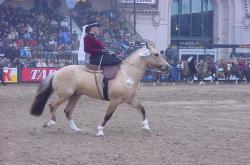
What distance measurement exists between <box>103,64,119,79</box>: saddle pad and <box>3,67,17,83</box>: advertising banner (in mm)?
20554

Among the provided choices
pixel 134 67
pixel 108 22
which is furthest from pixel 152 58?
pixel 108 22

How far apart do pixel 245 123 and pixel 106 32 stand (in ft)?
88.5

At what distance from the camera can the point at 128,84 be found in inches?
496

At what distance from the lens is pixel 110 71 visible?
41.9 feet

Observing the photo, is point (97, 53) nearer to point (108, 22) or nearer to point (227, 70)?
point (227, 70)

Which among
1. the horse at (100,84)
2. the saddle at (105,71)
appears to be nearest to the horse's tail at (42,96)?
the horse at (100,84)

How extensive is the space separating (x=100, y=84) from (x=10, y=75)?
20953 mm

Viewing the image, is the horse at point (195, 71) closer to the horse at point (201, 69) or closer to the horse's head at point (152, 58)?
the horse at point (201, 69)

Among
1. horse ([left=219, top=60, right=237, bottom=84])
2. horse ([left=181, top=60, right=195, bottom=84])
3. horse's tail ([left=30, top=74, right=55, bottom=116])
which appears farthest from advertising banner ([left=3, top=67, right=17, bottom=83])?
horse's tail ([left=30, top=74, right=55, bottom=116])

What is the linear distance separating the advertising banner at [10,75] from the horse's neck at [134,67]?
67.3 feet

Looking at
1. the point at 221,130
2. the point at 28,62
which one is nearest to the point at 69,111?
the point at 221,130

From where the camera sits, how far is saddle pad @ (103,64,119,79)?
12.7 m

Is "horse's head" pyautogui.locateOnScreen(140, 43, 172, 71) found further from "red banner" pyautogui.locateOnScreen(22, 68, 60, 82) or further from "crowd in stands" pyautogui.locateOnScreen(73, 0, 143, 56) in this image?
"crowd in stands" pyautogui.locateOnScreen(73, 0, 143, 56)

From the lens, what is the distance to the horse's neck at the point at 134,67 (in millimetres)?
12805
